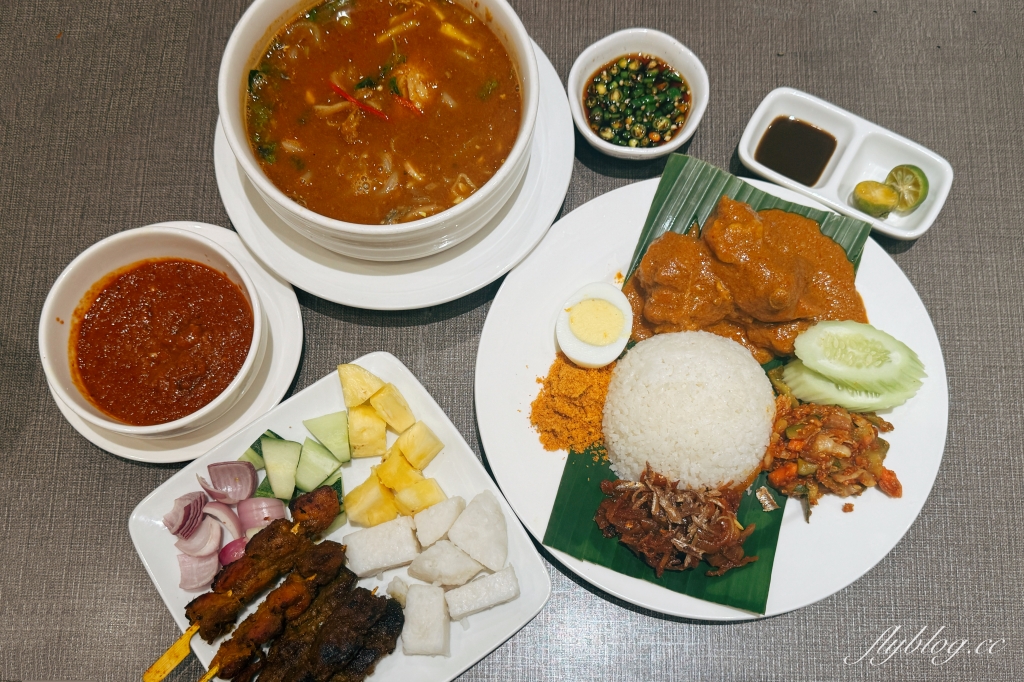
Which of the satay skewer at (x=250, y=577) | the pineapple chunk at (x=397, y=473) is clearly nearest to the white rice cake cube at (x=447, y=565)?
the pineapple chunk at (x=397, y=473)

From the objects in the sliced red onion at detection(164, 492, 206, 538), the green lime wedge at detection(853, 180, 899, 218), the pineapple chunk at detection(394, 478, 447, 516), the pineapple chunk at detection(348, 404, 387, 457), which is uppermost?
the green lime wedge at detection(853, 180, 899, 218)

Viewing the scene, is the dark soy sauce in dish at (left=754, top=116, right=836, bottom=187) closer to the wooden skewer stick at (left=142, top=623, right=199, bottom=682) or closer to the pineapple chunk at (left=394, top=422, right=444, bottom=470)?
the pineapple chunk at (left=394, top=422, right=444, bottom=470)

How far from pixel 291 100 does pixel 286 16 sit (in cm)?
26

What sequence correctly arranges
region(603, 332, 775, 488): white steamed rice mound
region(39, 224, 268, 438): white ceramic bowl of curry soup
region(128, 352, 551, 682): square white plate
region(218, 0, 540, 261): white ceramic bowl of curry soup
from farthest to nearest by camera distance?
1. region(603, 332, 775, 488): white steamed rice mound
2. region(128, 352, 551, 682): square white plate
3. region(39, 224, 268, 438): white ceramic bowl of curry soup
4. region(218, 0, 540, 261): white ceramic bowl of curry soup

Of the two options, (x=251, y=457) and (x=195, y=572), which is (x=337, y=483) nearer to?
(x=251, y=457)

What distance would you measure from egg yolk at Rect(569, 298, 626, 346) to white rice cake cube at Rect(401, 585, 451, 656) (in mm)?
1078

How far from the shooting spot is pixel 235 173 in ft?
7.01

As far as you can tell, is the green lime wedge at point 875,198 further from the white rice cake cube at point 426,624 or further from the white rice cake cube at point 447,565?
the white rice cake cube at point 426,624

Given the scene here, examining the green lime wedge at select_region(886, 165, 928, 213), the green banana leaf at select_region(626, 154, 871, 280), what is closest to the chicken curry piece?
the green banana leaf at select_region(626, 154, 871, 280)

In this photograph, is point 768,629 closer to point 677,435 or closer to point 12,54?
point 677,435

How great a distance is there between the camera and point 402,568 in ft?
7.47

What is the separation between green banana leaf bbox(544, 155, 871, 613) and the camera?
218 centimetres

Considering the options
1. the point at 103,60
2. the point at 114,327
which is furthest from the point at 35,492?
the point at 103,60

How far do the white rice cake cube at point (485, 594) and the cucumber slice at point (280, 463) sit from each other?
732 mm
